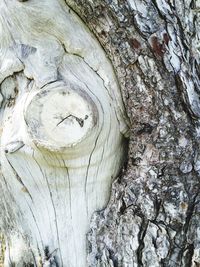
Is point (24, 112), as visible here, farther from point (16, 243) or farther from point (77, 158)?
point (16, 243)

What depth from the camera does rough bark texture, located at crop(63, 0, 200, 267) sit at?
2.19 meters

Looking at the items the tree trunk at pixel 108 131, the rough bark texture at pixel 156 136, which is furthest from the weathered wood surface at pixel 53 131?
the rough bark texture at pixel 156 136

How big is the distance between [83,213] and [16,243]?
0.33 meters

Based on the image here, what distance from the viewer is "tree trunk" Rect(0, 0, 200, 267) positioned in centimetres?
220

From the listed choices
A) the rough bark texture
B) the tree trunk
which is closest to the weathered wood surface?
the tree trunk

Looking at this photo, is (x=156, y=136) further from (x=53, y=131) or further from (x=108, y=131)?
(x=53, y=131)

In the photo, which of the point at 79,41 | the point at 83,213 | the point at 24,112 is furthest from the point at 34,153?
the point at 79,41

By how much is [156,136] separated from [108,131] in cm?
21

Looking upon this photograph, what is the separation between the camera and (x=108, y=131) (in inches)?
90.7

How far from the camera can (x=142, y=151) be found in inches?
88.2

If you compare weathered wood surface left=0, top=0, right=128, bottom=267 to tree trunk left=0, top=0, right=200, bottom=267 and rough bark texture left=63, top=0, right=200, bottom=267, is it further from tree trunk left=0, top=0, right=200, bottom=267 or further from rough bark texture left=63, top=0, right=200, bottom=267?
rough bark texture left=63, top=0, right=200, bottom=267

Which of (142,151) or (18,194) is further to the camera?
(18,194)

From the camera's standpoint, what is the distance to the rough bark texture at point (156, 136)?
2.19 meters

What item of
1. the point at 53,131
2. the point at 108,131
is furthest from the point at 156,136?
the point at 53,131
